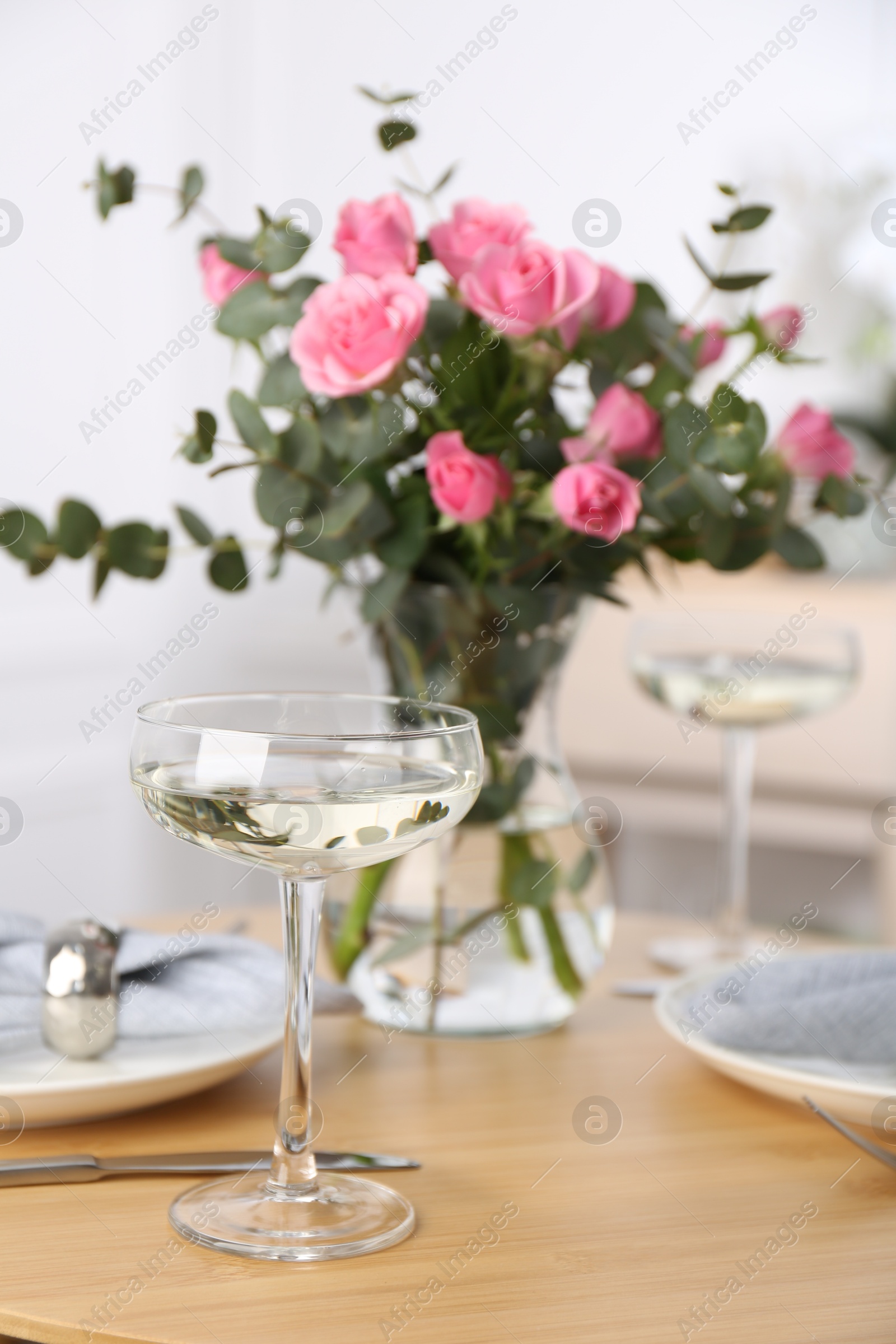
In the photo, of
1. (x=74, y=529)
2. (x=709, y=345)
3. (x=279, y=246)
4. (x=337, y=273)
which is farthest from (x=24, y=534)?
(x=337, y=273)

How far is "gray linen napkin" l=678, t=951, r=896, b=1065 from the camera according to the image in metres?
0.82

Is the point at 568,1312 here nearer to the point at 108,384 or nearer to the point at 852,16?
the point at 108,384

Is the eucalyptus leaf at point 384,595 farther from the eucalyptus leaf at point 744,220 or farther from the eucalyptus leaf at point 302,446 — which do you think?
the eucalyptus leaf at point 744,220

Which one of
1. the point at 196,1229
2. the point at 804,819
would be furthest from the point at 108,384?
the point at 196,1229

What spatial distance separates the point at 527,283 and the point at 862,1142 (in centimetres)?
50

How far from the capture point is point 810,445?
0.88 m

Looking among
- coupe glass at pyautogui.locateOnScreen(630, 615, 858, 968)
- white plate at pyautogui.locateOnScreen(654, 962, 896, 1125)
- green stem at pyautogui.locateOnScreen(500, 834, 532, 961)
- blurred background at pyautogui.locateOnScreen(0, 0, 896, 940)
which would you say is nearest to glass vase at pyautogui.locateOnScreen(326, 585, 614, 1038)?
green stem at pyautogui.locateOnScreen(500, 834, 532, 961)

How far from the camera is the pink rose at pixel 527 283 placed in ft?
2.61

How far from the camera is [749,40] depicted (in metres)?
2.54

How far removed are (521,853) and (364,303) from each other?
1.19ft

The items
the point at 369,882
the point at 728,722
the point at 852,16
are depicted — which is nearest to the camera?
the point at 369,882

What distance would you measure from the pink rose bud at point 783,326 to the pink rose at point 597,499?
0.15 metres

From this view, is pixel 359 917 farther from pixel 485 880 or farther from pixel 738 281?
pixel 738 281

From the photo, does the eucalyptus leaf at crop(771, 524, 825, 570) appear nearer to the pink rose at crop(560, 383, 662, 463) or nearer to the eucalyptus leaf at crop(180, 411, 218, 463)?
the pink rose at crop(560, 383, 662, 463)
